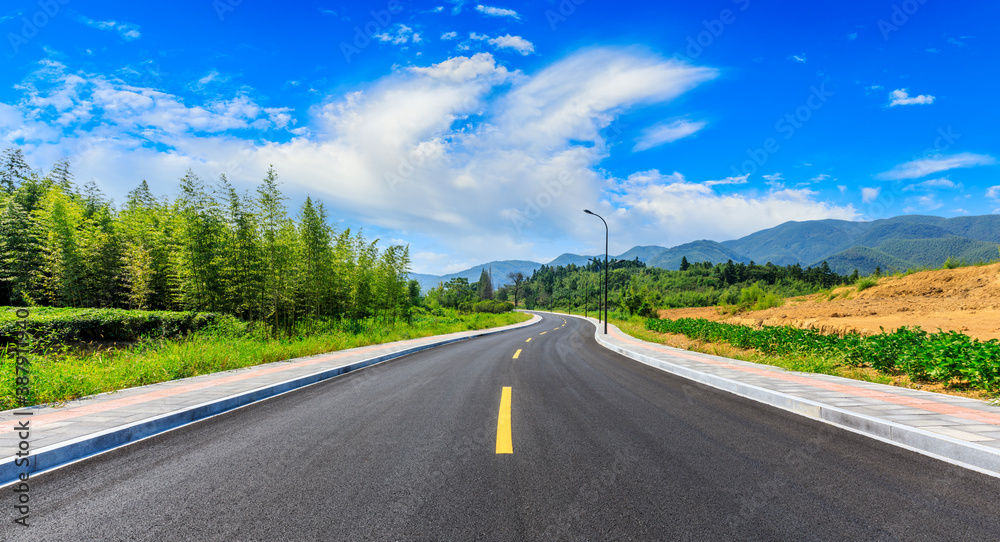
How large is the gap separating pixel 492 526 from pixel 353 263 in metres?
20.7

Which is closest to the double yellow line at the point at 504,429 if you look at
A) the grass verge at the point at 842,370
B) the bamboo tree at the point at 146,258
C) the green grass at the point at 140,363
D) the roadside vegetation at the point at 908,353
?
the green grass at the point at 140,363

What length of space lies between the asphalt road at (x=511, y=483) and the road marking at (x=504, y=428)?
6 centimetres

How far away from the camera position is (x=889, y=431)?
4.11 m

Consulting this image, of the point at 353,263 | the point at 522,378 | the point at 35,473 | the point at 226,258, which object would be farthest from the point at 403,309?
the point at 35,473

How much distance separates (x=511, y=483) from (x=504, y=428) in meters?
1.42

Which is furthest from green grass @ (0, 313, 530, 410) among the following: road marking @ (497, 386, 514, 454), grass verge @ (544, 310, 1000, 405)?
grass verge @ (544, 310, 1000, 405)

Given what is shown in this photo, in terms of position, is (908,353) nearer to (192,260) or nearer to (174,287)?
(192,260)

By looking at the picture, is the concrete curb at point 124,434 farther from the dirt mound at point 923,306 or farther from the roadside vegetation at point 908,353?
the dirt mound at point 923,306

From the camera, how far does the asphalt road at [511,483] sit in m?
2.28

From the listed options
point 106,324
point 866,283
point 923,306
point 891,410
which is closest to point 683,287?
point 866,283

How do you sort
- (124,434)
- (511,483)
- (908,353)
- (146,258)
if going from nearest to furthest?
(511,483) → (124,434) → (908,353) → (146,258)

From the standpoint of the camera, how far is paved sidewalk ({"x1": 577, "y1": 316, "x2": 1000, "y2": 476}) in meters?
3.57

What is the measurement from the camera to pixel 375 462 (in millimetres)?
3295

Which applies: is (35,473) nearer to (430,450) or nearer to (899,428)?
(430,450)
